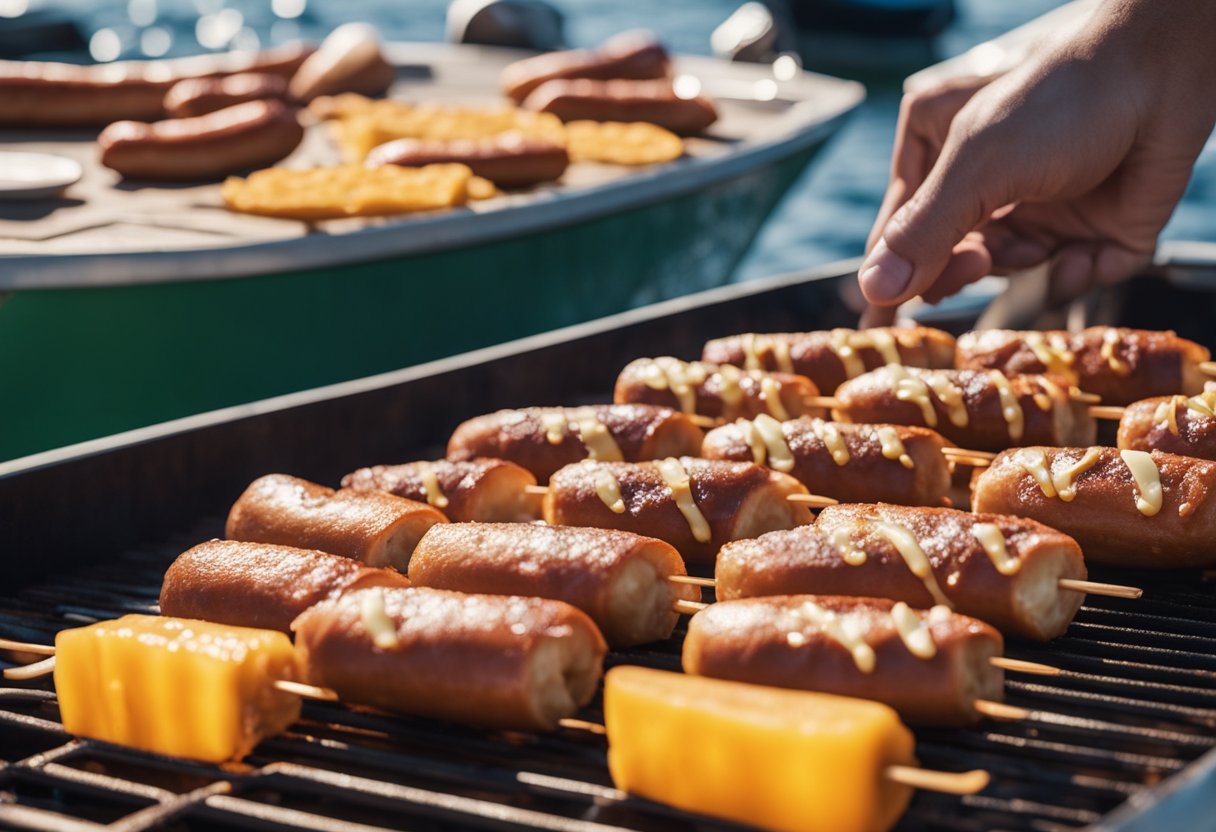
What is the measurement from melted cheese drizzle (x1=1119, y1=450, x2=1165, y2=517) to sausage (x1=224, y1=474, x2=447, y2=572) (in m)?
1.74

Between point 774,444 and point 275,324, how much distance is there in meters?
2.74

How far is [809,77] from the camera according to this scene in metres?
9.26

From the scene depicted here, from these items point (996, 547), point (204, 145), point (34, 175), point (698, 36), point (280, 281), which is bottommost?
point (996, 547)

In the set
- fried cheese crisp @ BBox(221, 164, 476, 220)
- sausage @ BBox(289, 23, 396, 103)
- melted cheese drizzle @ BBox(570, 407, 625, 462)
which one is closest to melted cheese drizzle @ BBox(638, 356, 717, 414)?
melted cheese drizzle @ BBox(570, 407, 625, 462)

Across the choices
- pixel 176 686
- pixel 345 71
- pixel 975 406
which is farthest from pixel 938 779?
pixel 345 71

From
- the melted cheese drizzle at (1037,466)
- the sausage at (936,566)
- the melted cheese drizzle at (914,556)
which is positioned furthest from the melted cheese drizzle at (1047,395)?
the melted cheese drizzle at (914,556)

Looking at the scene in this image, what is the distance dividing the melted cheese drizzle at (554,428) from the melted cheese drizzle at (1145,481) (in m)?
1.57

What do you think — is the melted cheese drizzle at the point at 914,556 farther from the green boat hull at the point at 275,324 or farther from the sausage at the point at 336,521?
the green boat hull at the point at 275,324

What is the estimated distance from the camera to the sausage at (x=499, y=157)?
6.52 metres

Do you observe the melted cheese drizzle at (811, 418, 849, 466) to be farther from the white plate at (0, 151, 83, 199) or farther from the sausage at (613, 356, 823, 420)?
the white plate at (0, 151, 83, 199)

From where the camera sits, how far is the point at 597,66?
8.74 m

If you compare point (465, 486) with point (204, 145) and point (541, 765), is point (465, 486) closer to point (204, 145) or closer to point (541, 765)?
point (541, 765)

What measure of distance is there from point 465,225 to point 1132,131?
2858 mm

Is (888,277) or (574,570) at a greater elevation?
(888,277)
